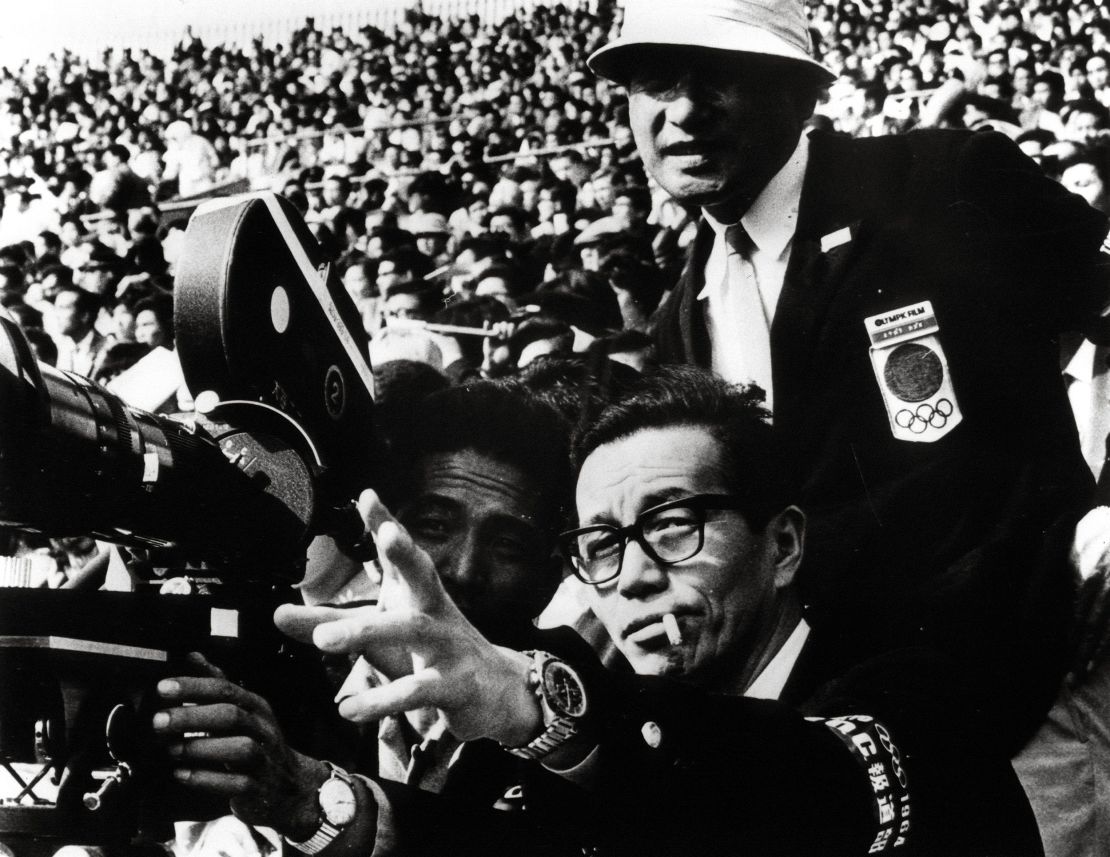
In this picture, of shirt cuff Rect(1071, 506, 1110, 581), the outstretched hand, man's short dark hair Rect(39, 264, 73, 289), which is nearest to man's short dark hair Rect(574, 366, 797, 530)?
shirt cuff Rect(1071, 506, 1110, 581)

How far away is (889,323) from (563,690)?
2.56ft

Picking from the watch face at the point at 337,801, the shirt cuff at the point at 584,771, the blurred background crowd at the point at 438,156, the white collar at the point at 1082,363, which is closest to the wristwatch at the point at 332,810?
the watch face at the point at 337,801

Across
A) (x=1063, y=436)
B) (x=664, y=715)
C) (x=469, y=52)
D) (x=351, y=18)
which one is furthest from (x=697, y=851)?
(x=351, y=18)

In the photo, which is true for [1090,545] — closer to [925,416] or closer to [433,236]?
[925,416]

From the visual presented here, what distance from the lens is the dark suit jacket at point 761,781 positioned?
120cm

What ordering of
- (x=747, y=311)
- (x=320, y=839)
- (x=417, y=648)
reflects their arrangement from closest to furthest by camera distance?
(x=417, y=648) → (x=320, y=839) → (x=747, y=311)

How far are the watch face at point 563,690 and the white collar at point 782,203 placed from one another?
797 millimetres

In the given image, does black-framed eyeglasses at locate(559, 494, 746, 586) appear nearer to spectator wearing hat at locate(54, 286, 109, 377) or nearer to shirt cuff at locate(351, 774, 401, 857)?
shirt cuff at locate(351, 774, 401, 857)

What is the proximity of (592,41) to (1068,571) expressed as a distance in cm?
96

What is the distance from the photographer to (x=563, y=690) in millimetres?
1135

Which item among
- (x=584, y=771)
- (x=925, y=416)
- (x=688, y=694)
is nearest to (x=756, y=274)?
(x=925, y=416)

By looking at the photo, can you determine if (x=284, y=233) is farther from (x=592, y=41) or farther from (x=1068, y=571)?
(x=1068, y=571)

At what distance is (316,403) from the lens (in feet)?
5.20

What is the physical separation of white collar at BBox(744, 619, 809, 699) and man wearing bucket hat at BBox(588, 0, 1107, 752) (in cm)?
3
